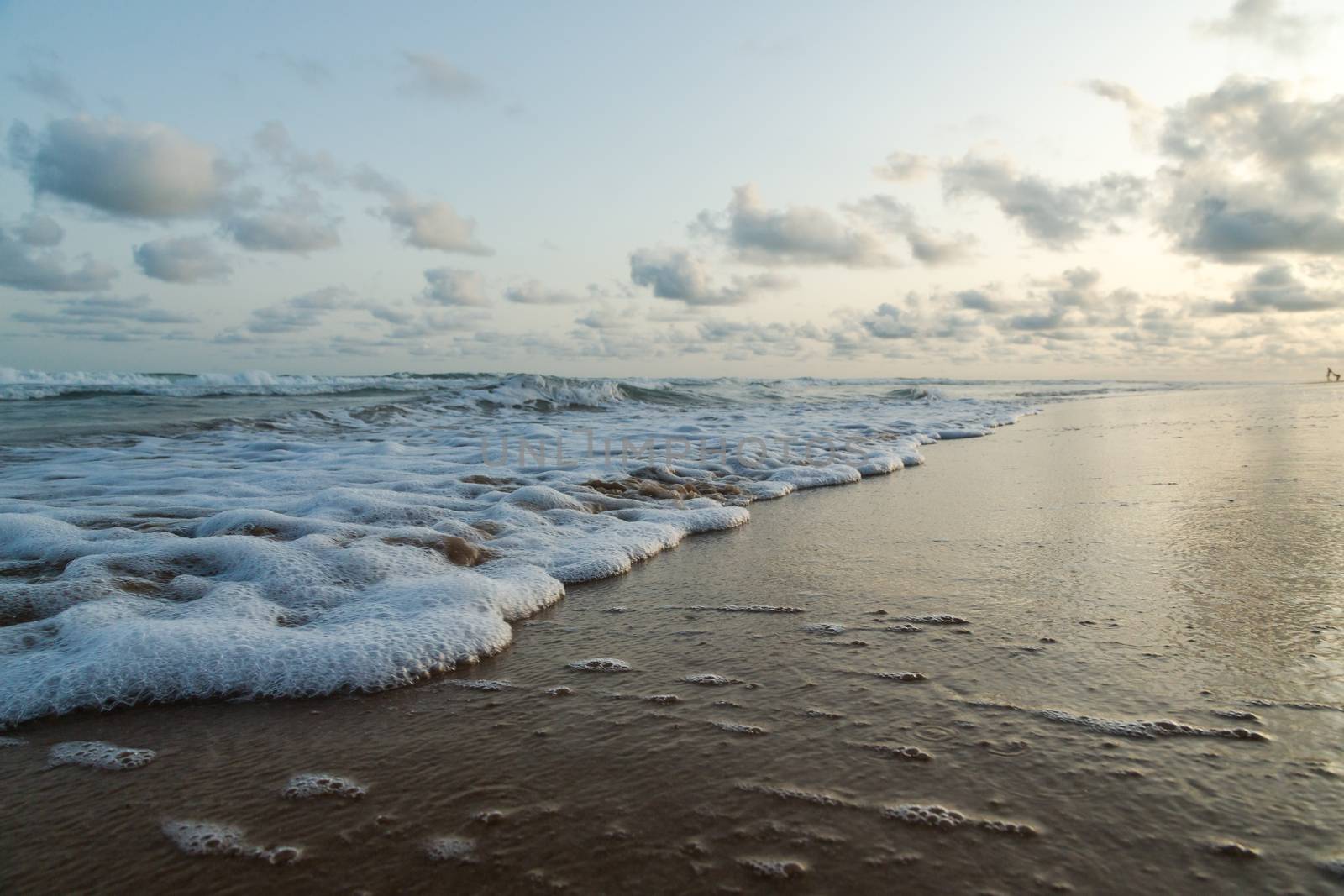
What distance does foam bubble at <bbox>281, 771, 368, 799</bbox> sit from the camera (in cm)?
206

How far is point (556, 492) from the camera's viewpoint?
19.6 ft

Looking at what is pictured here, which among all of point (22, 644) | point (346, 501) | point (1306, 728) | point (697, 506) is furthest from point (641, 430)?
point (1306, 728)

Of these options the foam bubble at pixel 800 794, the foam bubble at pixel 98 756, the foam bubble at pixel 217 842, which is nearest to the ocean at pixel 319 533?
the foam bubble at pixel 98 756

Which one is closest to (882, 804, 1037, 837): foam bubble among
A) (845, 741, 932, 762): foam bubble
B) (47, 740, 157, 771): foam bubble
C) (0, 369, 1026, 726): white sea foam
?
(845, 741, 932, 762): foam bubble

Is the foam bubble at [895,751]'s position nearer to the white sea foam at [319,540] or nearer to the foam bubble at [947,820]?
the foam bubble at [947,820]

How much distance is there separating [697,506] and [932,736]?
3854 mm

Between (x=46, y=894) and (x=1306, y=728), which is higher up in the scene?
(x=1306, y=728)

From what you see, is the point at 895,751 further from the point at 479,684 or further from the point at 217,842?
the point at 217,842

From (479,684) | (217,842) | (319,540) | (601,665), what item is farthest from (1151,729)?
(319,540)

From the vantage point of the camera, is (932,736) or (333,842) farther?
(932,736)

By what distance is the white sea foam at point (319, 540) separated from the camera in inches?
113

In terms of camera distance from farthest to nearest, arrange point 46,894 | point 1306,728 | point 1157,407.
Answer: point 1157,407, point 1306,728, point 46,894

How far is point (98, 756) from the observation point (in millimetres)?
2330

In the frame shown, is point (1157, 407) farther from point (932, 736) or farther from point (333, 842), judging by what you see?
point (333, 842)
